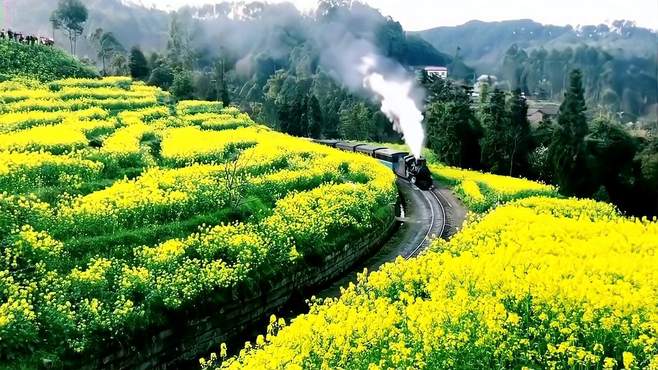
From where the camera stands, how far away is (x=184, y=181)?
23.5 m

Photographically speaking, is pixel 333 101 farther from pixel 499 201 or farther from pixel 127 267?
pixel 127 267

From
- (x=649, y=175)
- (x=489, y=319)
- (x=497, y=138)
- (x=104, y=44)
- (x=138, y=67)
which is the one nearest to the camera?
(x=489, y=319)

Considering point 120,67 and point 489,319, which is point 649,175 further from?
point 120,67

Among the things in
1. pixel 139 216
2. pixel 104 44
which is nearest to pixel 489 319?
pixel 139 216

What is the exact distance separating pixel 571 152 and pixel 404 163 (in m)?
11.2

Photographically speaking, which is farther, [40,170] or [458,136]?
[458,136]

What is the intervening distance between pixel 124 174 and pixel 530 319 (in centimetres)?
1819

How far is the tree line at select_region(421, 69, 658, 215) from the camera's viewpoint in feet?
130

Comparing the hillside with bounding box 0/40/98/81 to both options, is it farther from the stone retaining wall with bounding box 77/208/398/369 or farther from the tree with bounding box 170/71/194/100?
the stone retaining wall with bounding box 77/208/398/369

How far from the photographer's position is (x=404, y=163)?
41.3m

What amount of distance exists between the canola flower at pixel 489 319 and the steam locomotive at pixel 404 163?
21400mm

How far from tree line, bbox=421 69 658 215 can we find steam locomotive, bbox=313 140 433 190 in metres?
7.83

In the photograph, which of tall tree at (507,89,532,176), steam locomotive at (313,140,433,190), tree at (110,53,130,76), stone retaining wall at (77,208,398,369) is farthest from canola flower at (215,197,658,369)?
tree at (110,53,130,76)

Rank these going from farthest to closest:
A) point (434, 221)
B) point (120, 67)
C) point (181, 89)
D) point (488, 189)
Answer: point (120, 67) → point (181, 89) → point (488, 189) → point (434, 221)
